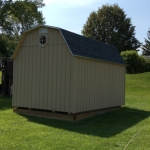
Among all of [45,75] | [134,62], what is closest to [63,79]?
[45,75]

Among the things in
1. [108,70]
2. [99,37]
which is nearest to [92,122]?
[108,70]

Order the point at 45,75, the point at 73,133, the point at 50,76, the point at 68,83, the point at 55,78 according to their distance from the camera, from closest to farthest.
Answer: the point at 73,133, the point at 68,83, the point at 55,78, the point at 50,76, the point at 45,75

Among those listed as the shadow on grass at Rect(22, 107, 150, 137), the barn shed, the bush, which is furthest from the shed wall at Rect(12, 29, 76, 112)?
the bush

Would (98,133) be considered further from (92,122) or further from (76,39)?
(76,39)

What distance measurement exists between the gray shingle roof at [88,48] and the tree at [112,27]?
38290 mm

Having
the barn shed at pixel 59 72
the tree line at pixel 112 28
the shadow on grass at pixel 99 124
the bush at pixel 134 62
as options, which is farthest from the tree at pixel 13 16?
the tree line at pixel 112 28

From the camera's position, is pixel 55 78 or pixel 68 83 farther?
pixel 55 78

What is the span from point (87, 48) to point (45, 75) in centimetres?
198

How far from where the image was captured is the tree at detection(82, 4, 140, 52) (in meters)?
51.1

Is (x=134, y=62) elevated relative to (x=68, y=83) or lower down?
elevated

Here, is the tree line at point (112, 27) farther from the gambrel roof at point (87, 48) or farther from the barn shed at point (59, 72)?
the barn shed at point (59, 72)

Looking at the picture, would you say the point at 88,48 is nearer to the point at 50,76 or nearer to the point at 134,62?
the point at 50,76

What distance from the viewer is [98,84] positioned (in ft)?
35.1

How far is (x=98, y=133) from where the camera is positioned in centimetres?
726
